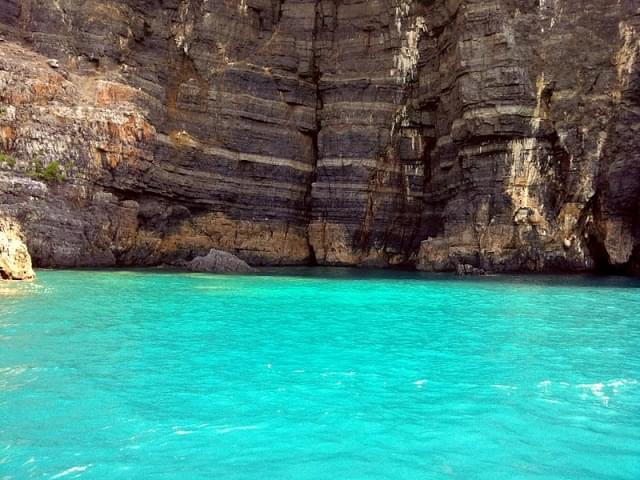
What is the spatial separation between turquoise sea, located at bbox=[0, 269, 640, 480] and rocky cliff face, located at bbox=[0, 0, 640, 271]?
824 inches

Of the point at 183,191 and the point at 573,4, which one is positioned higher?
the point at 573,4

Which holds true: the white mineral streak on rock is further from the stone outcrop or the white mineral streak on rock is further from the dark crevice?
the stone outcrop

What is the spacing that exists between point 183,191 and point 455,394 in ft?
114

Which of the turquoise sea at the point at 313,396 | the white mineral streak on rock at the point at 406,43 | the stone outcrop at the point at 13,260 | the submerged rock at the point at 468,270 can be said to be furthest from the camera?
the white mineral streak on rock at the point at 406,43

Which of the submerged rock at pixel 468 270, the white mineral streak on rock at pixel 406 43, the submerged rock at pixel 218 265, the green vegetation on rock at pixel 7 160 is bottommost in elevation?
the submerged rock at pixel 218 265

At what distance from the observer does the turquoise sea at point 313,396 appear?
4.59 meters

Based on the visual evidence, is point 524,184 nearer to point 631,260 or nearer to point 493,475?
point 631,260

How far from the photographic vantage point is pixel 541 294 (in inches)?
772

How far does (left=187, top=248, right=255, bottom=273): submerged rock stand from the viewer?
33.3m

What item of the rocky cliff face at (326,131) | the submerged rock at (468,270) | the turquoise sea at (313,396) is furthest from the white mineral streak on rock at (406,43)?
the turquoise sea at (313,396)

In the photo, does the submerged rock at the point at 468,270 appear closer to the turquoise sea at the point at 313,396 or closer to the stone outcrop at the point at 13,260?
the turquoise sea at the point at 313,396

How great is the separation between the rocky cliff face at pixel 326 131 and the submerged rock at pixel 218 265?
16.1 ft

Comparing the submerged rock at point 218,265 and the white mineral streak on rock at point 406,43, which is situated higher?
the white mineral streak on rock at point 406,43

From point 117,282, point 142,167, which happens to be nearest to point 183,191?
point 142,167
